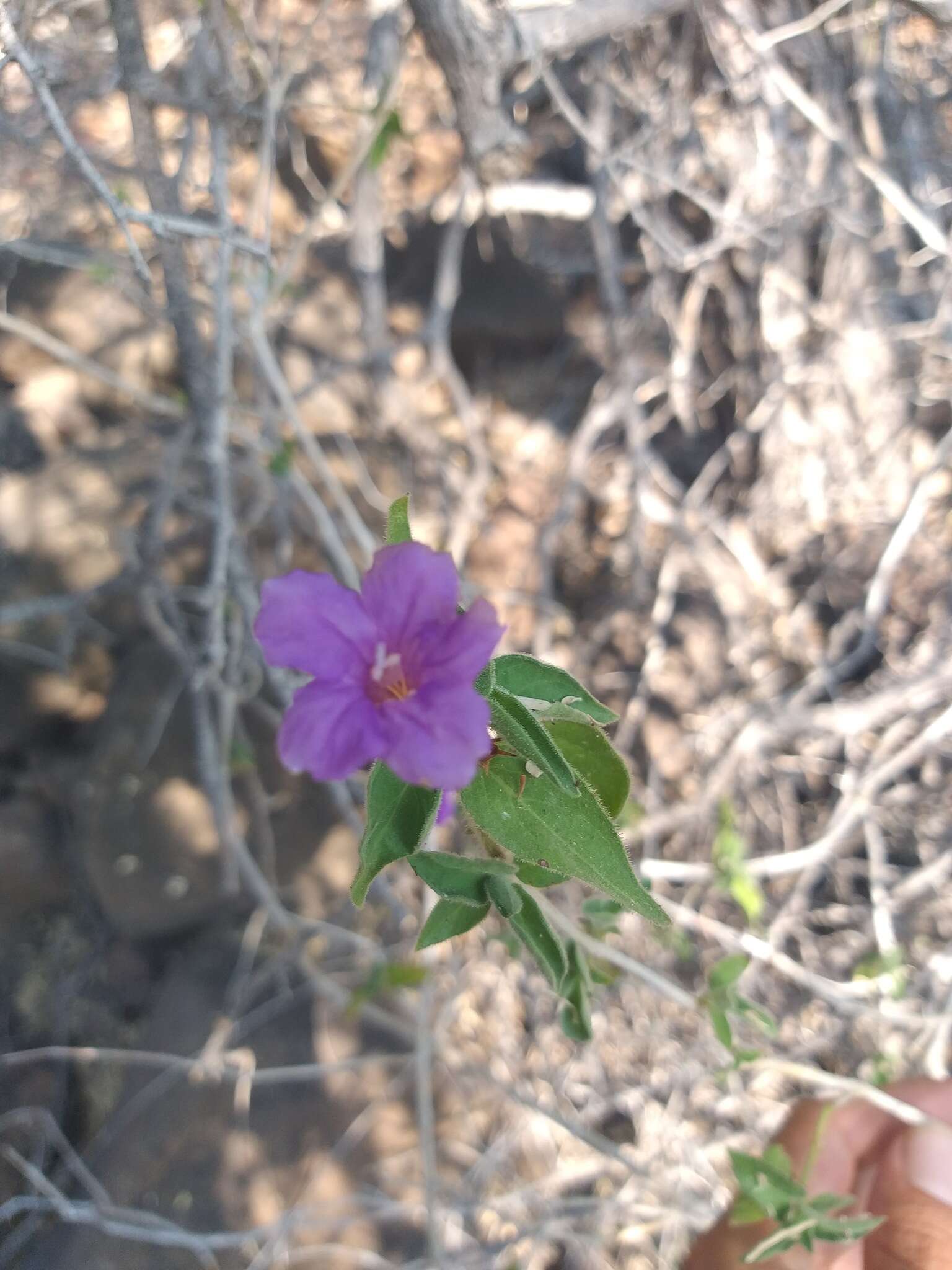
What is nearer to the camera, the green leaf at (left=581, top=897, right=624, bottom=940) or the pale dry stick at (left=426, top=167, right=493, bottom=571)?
the green leaf at (left=581, top=897, right=624, bottom=940)

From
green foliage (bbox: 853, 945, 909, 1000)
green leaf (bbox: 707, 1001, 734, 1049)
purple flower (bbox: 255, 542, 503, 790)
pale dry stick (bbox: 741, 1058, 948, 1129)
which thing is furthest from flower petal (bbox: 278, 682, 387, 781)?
green foliage (bbox: 853, 945, 909, 1000)

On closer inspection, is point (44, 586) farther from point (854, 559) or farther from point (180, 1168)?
point (854, 559)

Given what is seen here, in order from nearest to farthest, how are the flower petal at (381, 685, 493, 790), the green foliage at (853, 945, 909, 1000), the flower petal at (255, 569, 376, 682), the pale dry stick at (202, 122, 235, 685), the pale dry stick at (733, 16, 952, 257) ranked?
the flower petal at (381, 685, 493, 790)
the flower petal at (255, 569, 376, 682)
the pale dry stick at (202, 122, 235, 685)
the green foliage at (853, 945, 909, 1000)
the pale dry stick at (733, 16, 952, 257)

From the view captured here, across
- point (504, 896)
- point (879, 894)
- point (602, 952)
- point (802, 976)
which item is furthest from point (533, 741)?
point (879, 894)

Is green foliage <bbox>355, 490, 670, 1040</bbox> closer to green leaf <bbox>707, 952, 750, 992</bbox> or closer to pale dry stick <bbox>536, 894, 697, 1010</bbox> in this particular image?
pale dry stick <bbox>536, 894, 697, 1010</bbox>

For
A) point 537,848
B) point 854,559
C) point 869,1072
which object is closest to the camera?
point 537,848

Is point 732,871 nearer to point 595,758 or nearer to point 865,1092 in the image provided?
point 865,1092

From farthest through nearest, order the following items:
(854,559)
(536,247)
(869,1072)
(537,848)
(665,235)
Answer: (536,247), (854,559), (665,235), (869,1072), (537,848)

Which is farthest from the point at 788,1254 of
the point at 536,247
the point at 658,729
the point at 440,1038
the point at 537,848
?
the point at 536,247
